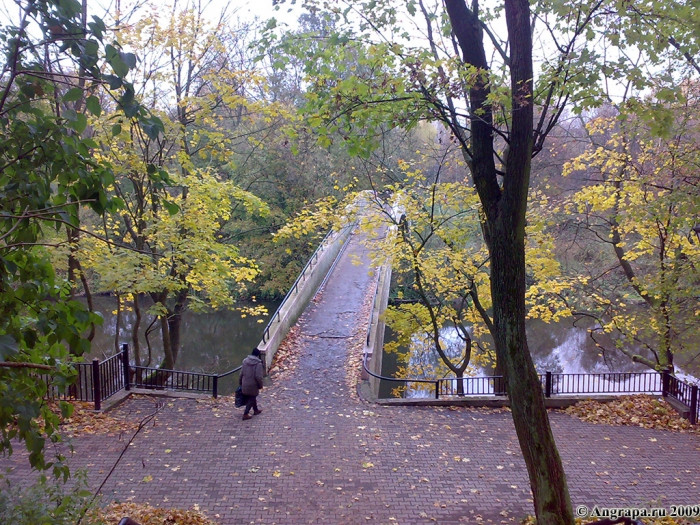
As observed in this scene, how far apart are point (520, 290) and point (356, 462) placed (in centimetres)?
458

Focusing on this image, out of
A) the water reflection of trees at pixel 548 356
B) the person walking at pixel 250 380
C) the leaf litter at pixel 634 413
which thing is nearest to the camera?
the person walking at pixel 250 380

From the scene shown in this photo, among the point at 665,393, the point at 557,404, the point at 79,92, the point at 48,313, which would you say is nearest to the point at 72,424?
the point at 48,313

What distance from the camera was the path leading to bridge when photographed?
723 centimetres

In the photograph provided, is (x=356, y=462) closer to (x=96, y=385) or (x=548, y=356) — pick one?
(x=96, y=385)

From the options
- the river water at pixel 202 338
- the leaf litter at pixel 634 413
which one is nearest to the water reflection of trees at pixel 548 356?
the river water at pixel 202 338

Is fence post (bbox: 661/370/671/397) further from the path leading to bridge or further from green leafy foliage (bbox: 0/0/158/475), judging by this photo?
green leafy foliage (bbox: 0/0/158/475)

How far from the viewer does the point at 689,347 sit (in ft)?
38.5

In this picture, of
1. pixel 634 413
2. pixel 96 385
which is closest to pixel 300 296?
pixel 96 385

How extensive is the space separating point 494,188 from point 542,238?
922 cm

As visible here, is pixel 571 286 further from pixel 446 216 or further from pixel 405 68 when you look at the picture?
pixel 405 68

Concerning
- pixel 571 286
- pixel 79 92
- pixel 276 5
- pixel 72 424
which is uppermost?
pixel 276 5

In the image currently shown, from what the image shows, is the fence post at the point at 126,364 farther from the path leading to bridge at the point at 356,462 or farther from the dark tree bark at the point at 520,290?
the dark tree bark at the point at 520,290

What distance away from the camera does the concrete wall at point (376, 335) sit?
13.0m

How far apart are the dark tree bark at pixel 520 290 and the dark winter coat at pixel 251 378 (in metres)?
A: 5.75
